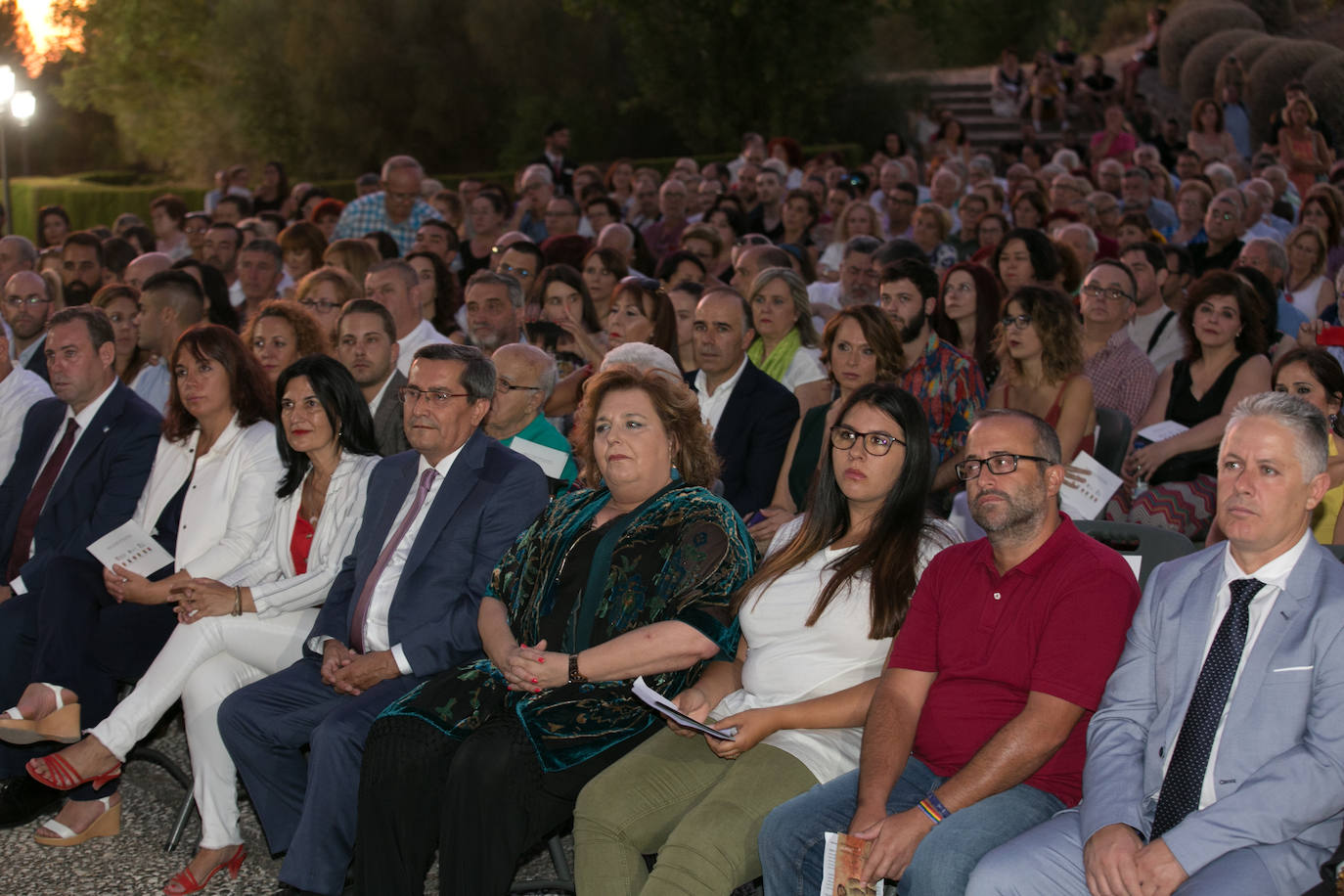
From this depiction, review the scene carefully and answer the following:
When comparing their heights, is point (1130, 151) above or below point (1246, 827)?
above

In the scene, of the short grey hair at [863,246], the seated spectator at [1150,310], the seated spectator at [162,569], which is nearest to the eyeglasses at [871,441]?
the seated spectator at [162,569]

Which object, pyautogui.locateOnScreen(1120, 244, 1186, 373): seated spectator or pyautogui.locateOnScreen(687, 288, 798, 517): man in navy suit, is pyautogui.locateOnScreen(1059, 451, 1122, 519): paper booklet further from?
pyautogui.locateOnScreen(1120, 244, 1186, 373): seated spectator

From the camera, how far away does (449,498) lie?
394cm

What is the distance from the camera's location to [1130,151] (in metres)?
13.7

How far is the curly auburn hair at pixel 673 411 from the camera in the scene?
3664mm

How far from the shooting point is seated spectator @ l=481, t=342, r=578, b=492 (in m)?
4.82

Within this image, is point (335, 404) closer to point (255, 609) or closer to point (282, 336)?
point (255, 609)

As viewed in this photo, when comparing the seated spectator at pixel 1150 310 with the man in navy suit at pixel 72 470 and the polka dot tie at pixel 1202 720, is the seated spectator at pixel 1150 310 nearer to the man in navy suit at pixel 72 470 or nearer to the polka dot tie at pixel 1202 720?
the polka dot tie at pixel 1202 720

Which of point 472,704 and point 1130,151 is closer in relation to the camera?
point 472,704

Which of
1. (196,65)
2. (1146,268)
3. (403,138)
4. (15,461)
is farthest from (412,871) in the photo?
(196,65)

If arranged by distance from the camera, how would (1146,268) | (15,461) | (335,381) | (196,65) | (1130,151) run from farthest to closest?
1. (196,65)
2. (1130,151)
3. (1146,268)
4. (15,461)
5. (335,381)

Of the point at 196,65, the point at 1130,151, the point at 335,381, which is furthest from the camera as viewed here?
the point at 196,65

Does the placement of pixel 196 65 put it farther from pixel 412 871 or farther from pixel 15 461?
pixel 412 871

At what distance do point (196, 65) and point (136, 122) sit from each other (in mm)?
2190
